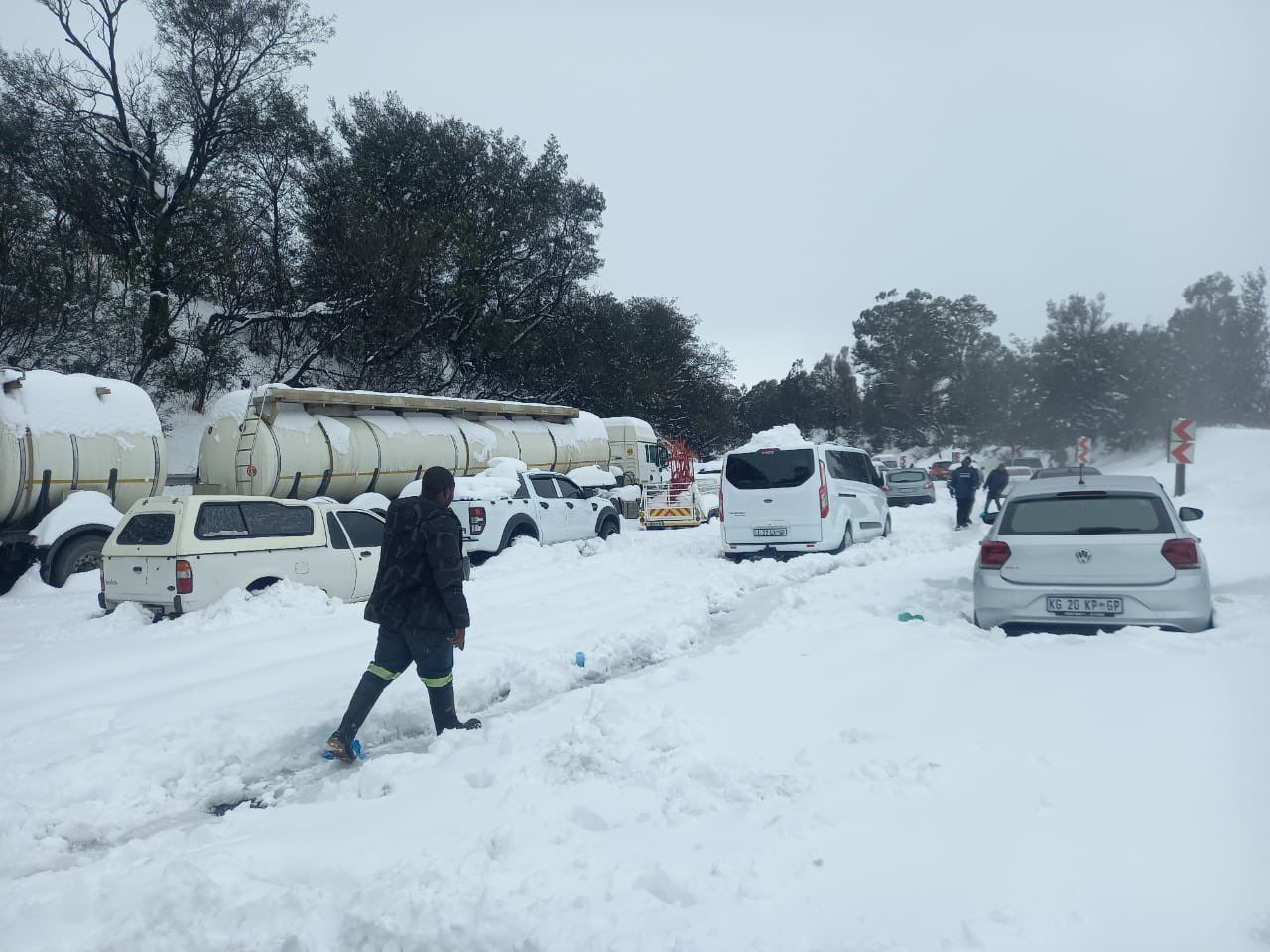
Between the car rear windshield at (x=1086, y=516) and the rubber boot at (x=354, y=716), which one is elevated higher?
Result: the car rear windshield at (x=1086, y=516)

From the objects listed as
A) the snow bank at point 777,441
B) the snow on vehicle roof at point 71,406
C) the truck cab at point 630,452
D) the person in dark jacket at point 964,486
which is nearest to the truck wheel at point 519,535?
the snow bank at point 777,441

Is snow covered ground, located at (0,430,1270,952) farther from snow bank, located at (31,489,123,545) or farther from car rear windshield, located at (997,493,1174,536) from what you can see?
snow bank, located at (31,489,123,545)

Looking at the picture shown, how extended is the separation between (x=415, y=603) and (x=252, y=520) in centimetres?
503

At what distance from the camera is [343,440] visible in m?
16.8

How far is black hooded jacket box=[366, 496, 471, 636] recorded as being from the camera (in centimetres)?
498

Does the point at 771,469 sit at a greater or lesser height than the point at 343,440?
lesser

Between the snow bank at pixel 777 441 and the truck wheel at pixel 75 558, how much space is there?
1018 centimetres

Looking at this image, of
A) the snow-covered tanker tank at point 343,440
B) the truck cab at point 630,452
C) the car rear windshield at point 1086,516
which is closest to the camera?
the car rear windshield at point 1086,516

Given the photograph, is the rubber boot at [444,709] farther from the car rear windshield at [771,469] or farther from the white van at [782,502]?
the car rear windshield at [771,469]

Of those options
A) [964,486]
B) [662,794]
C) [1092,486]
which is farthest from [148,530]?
[964,486]

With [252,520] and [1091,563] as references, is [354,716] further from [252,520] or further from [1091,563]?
[1091,563]

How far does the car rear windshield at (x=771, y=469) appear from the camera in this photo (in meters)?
13.6

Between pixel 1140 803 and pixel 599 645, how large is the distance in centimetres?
468

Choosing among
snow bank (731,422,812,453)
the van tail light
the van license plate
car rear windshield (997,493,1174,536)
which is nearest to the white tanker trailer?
snow bank (731,422,812,453)
